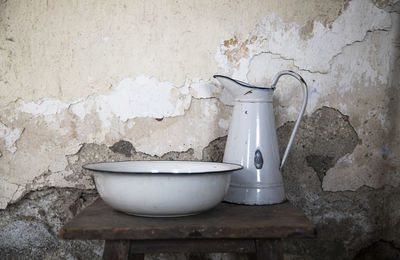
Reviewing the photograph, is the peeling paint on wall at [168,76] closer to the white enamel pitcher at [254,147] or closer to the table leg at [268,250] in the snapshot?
the white enamel pitcher at [254,147]

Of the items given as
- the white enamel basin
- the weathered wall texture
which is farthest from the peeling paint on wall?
the white enamel basin

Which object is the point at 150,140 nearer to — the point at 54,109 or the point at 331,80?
the point at 54,109

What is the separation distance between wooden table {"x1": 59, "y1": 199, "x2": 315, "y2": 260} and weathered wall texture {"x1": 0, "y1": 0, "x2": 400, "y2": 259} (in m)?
0.44

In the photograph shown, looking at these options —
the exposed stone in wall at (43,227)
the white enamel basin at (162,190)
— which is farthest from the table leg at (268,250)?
the exposed stone in wall at (43,227)

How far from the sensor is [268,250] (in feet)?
2.62

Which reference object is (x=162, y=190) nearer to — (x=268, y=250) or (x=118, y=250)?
(x=118, y=250)

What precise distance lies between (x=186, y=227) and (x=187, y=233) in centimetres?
1

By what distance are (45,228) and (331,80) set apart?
113cm

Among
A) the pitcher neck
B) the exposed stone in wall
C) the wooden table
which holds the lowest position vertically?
the exposed stone in wall

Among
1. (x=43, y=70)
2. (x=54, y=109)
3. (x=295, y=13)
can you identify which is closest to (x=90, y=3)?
(x=43, y=70)

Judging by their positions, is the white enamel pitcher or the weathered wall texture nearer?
the white enamel pitcher

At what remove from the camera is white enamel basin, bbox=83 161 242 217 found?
0.78 m

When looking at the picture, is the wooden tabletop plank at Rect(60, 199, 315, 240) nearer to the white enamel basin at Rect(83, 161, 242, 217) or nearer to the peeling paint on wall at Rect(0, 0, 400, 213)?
the white enamel basin at Rect(83, 161, 242, 217)

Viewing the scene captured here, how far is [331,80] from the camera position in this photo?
4.04ft
